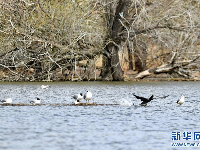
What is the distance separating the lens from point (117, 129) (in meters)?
15.5

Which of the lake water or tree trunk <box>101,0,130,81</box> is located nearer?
the lake water

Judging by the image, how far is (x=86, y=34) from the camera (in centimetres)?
3516

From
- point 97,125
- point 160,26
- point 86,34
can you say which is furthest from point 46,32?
point 97,125

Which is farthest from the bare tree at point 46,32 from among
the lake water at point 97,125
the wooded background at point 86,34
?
the lake water at point 97,125

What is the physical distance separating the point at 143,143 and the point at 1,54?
24743 mm

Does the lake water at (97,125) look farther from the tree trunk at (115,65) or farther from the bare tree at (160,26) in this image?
the tree trunk at (115,65)

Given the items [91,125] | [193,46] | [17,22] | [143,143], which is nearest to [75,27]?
[17,22]

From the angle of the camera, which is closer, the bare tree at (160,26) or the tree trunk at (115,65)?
the bare tree at (160,26)

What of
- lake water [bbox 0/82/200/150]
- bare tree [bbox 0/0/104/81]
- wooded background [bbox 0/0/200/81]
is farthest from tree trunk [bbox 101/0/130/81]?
lake water [bbox 0/82/200/150]

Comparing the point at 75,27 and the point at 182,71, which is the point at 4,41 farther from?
the point at 182,71

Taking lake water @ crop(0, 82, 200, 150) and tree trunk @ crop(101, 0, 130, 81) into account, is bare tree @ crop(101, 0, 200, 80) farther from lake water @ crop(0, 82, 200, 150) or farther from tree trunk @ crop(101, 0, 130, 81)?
lake water @ crop(0, 82, 200, 150)

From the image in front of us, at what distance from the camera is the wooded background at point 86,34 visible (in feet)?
117

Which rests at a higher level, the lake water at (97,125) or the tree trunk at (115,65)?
the tree trunk at (115,65)

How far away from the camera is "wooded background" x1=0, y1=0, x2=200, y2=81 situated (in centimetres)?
3569
